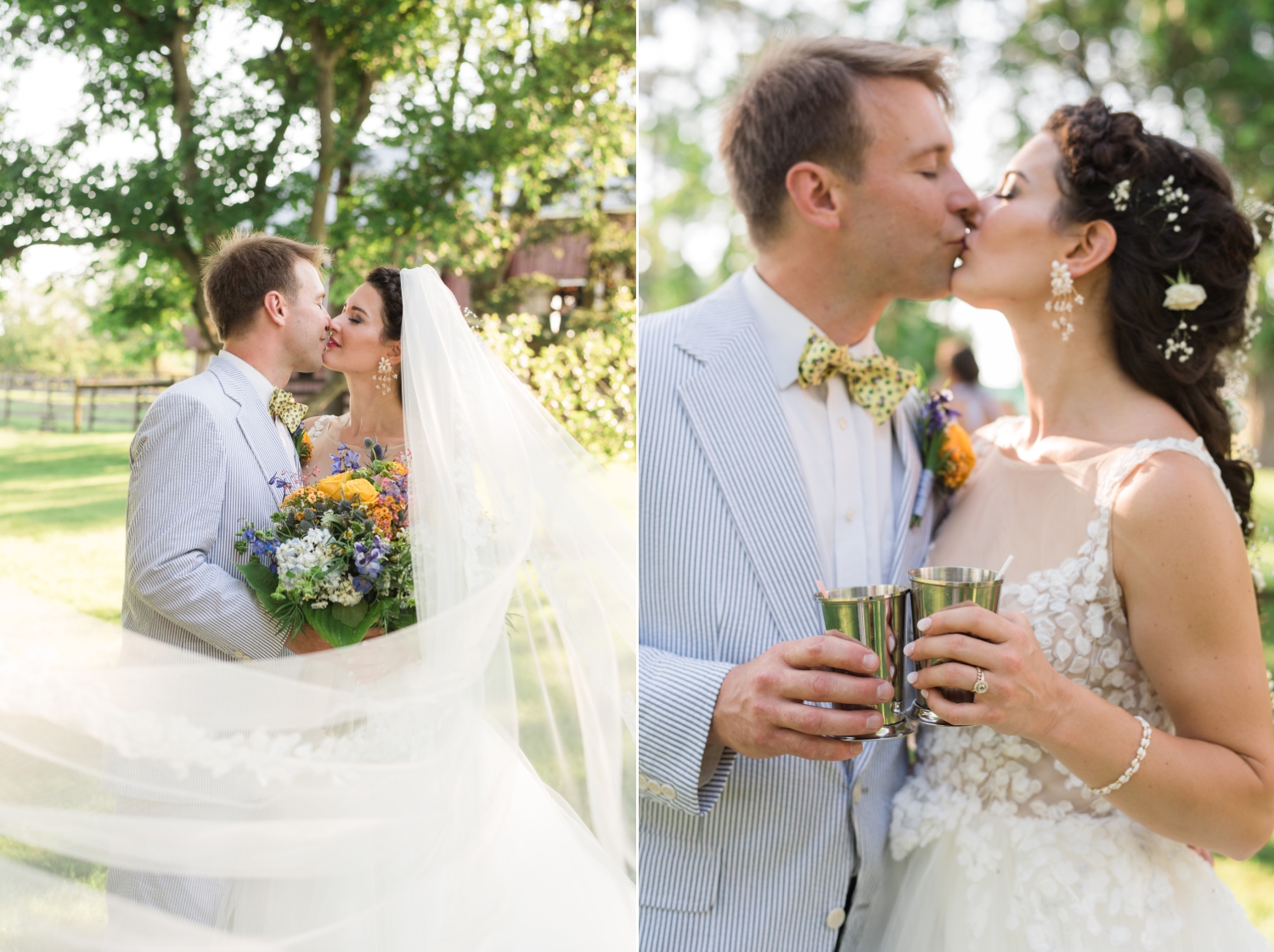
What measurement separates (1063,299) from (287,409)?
1.75 m

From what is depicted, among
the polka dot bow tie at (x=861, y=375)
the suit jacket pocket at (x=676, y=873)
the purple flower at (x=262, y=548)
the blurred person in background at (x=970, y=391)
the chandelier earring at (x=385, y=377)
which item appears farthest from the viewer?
the blurred person in background at (x=970, y=391)

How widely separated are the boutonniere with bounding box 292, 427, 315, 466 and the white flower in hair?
74.2 inches

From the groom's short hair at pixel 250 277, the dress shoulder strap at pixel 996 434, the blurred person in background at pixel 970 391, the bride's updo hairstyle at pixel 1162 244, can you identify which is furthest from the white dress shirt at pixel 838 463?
the blurred person in background at pixel 970 391

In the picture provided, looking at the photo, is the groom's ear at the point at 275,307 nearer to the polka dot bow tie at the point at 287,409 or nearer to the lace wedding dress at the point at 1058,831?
the polka dot bow tie at the point at 287,409

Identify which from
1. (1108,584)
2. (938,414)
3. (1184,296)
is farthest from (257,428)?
(1184,296)

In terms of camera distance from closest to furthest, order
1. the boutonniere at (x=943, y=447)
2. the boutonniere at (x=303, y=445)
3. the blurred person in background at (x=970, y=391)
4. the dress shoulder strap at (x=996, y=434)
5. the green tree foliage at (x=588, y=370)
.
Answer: the boutonniere at (x=303, y=445) → the boutonniere at (x=943, y=447) → the dress shoulder strap at (x=996, y=434) → the green tree foliage at (x=588, y=370) → the blurred person in background at (x=970, y=391)

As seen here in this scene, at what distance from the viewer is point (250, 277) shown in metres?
1.89

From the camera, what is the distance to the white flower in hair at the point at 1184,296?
2.13 meters

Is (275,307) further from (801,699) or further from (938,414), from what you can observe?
(938,414)

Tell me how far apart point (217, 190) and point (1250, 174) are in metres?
7.90

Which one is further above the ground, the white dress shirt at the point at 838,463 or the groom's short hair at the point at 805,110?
the groom's short hair at the point at 805,110

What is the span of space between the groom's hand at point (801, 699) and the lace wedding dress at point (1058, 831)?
52 centimetres

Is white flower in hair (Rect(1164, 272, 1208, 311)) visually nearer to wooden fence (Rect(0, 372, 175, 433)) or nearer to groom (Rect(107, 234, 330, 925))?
groom (Rect(107, 234, 330, 925))

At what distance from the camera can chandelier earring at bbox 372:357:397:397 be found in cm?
195
